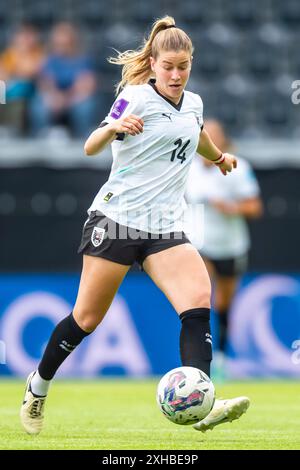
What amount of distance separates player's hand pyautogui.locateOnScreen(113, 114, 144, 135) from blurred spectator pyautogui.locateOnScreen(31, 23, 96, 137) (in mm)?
7388

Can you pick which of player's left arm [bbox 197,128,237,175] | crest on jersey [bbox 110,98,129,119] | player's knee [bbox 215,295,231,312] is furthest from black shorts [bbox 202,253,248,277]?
crest on jersey [bbox 110,98,129,119]

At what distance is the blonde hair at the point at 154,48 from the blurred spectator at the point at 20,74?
664cm

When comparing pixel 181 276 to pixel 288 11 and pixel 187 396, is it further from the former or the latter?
pixel 288 11

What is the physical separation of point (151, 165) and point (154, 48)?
2.00ft

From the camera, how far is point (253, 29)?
48.8ft

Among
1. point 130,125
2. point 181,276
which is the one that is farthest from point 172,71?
point 181,276

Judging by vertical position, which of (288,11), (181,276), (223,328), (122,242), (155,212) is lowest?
(223,328)

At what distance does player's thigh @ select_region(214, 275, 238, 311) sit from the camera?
1082cm

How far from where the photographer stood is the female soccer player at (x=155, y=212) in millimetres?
5773

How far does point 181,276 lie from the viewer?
19.0 ft

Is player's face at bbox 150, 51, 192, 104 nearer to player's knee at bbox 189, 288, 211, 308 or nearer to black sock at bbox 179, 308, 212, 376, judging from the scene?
player's knee at bbox 189, 288, 211, 308

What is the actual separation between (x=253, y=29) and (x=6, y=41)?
3.24 metres

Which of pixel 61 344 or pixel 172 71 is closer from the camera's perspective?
pixel 172 71

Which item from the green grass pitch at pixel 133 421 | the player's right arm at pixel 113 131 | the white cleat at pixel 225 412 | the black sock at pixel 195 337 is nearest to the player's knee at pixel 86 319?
the black sock at pixel 195 337
